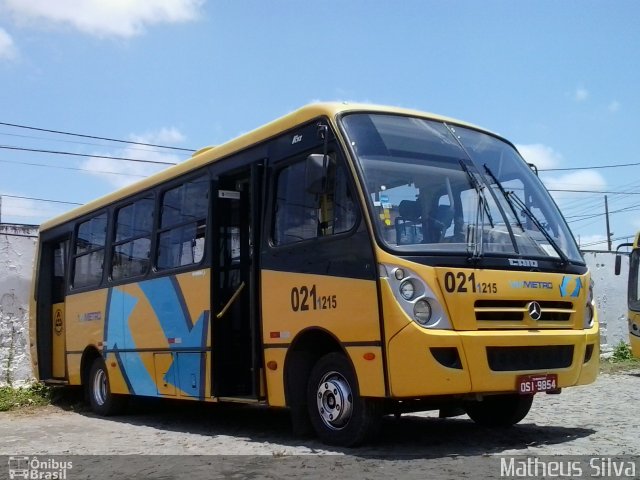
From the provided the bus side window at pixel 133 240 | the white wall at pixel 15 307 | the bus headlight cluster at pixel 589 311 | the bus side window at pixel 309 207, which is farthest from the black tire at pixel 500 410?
the white wall at pixel 15 307

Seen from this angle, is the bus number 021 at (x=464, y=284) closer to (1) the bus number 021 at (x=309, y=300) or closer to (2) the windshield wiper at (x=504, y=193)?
(2) the windshield wiper at (x=504, y=193)

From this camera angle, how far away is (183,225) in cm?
952

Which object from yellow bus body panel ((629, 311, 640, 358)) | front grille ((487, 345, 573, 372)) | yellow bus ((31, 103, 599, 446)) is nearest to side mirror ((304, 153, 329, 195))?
yellow bus ((31, 103, 599, 446))

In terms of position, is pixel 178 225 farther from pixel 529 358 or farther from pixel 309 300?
pixel 529 358

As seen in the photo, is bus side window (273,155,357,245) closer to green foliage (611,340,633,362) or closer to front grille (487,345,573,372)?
front grille (487,345,573,372)

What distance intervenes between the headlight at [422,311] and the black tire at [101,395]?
657cm

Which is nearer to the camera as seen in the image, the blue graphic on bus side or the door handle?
the door handle

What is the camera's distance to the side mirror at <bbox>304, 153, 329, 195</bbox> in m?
6.93

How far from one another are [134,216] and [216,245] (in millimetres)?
2572

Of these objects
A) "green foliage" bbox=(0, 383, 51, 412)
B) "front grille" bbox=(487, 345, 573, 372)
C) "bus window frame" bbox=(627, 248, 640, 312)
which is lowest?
"green foliage" bbox=(0, 383, 51, 412)

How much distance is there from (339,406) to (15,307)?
30.6 feet

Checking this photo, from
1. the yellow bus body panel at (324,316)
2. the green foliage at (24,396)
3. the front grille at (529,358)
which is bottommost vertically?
the green foliage at (24,396)

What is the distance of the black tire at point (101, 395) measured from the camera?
11.6 m

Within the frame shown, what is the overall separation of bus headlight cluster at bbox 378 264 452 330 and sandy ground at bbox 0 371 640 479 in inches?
42.6
